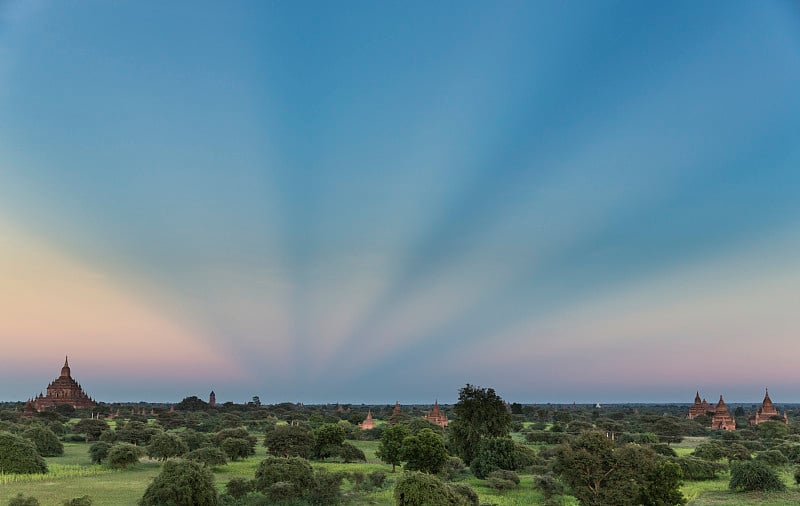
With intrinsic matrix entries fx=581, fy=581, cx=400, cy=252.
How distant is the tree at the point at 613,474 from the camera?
32.9 m

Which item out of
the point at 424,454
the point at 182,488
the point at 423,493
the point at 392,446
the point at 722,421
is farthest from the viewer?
the point at 722,421

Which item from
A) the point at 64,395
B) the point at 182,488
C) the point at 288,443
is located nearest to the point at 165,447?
the point at 288,443

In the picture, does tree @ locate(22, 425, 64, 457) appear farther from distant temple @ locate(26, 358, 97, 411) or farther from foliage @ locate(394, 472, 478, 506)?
distant temple @ locate(26, 358, 97, 411)

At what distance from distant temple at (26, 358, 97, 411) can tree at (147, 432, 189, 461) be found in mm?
101950

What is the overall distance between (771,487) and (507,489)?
20800mm

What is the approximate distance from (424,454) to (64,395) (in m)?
130

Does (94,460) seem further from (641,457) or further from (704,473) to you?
(704,473)

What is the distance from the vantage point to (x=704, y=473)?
53.1 metres

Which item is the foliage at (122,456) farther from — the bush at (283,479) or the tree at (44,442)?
the bush at (283,479)

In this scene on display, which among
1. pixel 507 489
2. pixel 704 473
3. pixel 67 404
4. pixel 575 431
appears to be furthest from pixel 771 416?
pixel 67 404

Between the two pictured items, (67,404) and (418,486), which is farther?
(67,404)

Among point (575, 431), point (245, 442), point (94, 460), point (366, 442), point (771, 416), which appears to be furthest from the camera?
point (771, 416)

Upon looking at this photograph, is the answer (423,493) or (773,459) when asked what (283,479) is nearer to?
(423,493)

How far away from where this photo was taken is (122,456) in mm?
53375
